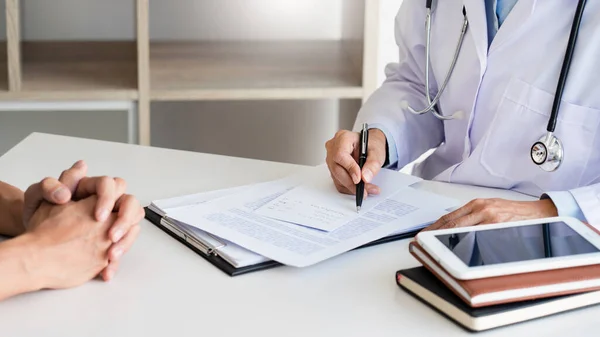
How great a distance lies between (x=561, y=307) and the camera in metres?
1.01

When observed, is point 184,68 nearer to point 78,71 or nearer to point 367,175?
point 78,71

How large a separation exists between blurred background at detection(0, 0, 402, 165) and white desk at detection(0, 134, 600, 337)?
51.0 inches

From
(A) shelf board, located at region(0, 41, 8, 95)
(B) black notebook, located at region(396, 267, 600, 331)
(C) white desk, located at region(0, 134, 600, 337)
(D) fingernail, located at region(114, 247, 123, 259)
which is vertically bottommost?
(C) white desk, located at region(0, 134, 600, 337)

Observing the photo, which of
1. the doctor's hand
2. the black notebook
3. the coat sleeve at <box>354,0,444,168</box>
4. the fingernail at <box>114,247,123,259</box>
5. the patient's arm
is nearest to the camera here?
the black notebook

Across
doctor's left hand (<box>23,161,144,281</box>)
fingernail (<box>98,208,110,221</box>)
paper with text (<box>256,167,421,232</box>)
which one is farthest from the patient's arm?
paper with text (<box>256,167,421,232</box>)

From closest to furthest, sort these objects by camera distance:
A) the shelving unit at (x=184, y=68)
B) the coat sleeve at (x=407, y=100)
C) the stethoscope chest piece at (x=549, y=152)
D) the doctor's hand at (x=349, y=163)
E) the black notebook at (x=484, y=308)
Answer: the black notebook at (x=484, y=308) → the doctor's hand at (x=349, y=163) → the stethoscope chest piece at (x=549, y=152) → the coat sleeve at (x=407, y=100) → the shelving unit at (x=184, y=68)

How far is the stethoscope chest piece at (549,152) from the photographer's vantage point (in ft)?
4.99

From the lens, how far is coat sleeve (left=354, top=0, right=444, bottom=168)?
1.79 m

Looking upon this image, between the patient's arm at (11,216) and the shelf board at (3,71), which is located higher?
the shelf board at (3,71)

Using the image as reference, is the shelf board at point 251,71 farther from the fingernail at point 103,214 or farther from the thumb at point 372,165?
the fingernail at point 103,214

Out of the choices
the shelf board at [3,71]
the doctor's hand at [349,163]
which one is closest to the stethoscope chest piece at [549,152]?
the doctor's hand at [349,163]

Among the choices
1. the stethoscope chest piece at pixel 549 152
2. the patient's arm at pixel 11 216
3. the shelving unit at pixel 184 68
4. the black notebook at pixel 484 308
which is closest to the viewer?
the black notebook at pixel 484 308

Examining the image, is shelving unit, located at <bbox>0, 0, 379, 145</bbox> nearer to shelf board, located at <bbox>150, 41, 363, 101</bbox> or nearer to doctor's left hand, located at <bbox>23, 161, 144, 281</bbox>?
shelf board, located at <bbox>150, 41, 363, 101</bbox>

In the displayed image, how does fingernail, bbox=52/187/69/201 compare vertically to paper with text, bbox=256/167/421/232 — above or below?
above
